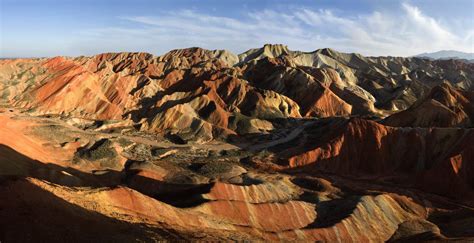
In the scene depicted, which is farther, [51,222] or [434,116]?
[434,116]

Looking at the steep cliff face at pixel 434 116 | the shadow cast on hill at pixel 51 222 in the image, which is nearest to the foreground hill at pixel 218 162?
the shadow cast on hill at pixel 51 222

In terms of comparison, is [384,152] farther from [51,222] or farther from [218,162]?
[51,222]

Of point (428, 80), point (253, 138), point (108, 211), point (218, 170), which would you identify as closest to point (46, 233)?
point (108, 211)

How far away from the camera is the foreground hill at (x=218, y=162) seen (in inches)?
1184

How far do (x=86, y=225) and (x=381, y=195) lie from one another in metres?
34.0

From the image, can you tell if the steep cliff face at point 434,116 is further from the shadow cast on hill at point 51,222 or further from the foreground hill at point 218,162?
the shadow cast on hill at point 51,222

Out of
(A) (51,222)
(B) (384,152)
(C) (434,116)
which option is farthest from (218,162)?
(C) (434,116)

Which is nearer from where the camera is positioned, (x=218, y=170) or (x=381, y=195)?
(x=381, y=195)

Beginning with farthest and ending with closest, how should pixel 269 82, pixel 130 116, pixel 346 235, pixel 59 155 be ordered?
pixel 269 82, pixel 130 116, pixel 59 155, pixel 346 235

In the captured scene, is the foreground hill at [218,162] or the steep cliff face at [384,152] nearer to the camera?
the foreground hill at [218,162]

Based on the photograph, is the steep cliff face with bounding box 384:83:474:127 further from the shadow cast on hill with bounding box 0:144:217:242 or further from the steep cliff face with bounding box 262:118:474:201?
the shadow cast on hill with bounding box 0:144:217:242

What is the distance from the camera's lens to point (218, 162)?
60781 mm

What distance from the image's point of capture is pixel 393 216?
44.4m

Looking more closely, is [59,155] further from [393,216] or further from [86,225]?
[393,216]
